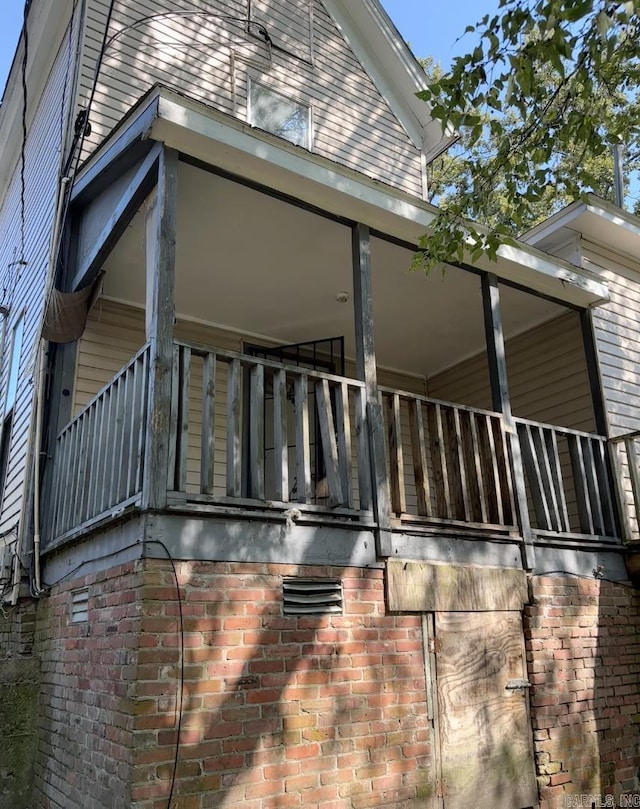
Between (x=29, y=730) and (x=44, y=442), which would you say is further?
(x=44, y=442)

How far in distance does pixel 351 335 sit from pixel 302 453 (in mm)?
3919

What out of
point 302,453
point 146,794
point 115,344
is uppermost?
point 115,344

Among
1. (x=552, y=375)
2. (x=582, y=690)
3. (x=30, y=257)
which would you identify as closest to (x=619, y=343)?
(x=552, y=375)

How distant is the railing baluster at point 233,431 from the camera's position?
427 cm

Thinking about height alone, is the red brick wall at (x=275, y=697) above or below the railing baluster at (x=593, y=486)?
below

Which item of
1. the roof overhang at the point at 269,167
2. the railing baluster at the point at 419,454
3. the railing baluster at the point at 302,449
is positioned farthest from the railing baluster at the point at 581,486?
the railing baluster at the point at 302,449

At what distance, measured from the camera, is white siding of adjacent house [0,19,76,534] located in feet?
22.3

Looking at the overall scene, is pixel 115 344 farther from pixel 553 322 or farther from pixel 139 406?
pixel 553 322

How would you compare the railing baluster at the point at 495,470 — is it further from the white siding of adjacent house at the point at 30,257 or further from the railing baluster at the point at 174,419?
the white siding of adjacent house at the point at 30,257

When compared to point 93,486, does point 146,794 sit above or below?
below

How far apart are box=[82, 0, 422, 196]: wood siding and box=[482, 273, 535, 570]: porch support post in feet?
13.1

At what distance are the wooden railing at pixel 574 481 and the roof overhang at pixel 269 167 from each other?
163 cm

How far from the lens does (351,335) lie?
8.38 metres

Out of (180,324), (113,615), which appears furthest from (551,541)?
(180,324)
